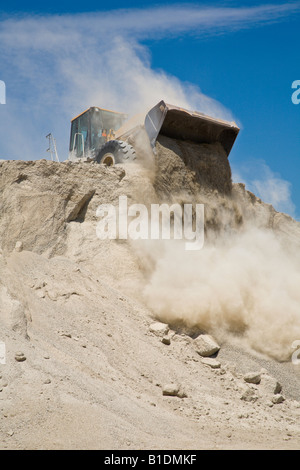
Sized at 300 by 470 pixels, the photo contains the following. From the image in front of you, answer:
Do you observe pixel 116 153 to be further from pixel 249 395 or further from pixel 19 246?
pixel 249 395

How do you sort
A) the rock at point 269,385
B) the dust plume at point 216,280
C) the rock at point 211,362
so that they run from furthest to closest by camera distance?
the dust plume at point 216,280, the rock at point 211,362, the rock at point 269,385

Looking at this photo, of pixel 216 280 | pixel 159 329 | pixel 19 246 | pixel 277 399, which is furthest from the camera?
pixel 19 246

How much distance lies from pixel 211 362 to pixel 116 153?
511 centimetres

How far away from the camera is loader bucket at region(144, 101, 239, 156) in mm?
9188

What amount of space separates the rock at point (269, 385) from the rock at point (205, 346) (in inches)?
31.6

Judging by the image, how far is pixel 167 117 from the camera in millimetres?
9398

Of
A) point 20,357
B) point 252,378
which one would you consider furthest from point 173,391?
point 20,357

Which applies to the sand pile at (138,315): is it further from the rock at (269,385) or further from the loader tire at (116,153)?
the loader tire at (116,153)

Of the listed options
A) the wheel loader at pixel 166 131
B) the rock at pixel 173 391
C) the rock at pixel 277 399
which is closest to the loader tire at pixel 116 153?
the wheel loader at pixel 166 131

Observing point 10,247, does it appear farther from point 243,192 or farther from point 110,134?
point 243,192

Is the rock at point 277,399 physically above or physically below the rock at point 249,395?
below

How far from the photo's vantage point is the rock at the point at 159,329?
271 inches

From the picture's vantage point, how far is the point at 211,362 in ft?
21.8

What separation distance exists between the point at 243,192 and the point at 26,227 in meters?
6.23
